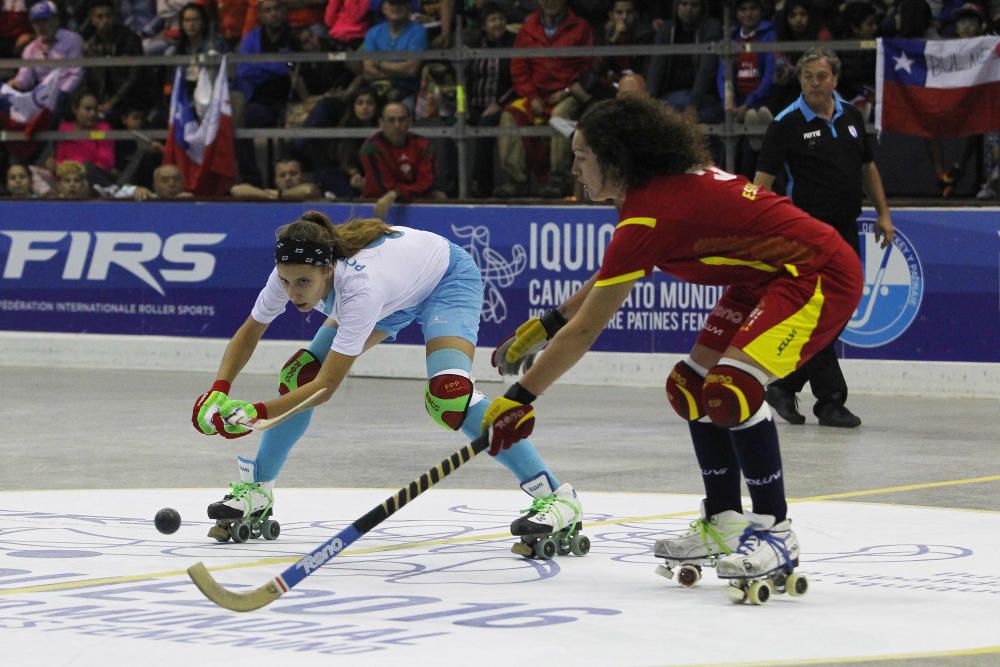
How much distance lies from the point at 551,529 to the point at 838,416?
16.4 ft

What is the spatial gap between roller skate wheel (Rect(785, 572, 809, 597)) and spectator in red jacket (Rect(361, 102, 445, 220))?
29.9 feet

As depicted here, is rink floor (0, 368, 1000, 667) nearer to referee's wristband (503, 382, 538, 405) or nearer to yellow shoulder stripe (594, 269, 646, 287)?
referee's wristband (503, 382, 538, 405)

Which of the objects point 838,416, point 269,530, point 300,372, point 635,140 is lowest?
point 838,416

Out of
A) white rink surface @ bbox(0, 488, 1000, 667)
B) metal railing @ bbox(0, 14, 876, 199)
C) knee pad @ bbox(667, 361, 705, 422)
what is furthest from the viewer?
metal railing @ bbox(0, 14, 876, 199)

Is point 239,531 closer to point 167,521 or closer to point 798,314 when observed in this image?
point 167,521

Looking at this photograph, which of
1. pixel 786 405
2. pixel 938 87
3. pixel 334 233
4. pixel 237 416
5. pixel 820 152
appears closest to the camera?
pixel 237 416

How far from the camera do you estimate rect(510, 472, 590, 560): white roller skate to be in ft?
22.8

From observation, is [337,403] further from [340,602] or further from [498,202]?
[340,602]

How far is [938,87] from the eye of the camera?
13.8 m

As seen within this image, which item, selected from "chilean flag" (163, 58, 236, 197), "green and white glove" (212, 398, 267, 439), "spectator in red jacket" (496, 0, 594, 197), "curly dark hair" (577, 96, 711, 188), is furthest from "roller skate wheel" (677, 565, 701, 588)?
"chilean flag" (163, 58, 236, 197)

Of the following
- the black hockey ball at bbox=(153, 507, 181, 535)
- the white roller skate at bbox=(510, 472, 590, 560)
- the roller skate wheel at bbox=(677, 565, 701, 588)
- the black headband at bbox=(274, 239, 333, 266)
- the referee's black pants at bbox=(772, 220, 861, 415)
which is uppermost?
the black headband at bbox=(274, 239, 333, 266)

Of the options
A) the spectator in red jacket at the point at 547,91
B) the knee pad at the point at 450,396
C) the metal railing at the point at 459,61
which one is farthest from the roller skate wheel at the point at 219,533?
the spectator in red jacket at the point at 547,91

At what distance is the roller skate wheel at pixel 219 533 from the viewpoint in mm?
7336

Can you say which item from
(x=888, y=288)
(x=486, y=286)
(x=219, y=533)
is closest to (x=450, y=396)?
(x=219, y=533)
